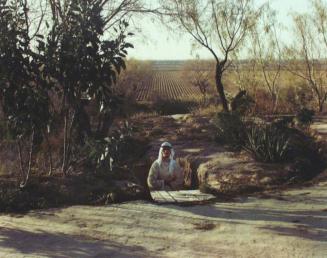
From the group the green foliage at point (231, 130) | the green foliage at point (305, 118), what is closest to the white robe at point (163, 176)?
the green foliage at point (231, 130)

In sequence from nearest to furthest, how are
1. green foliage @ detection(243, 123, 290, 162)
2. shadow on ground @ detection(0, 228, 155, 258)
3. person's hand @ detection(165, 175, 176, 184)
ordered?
shadow on ground @ detection(0, 228, 155, 258) → person's hand @ detection(165, 175, 176, 184) → green foliage @ detection(243, 123, 290, 162)

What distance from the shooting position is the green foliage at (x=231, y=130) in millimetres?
12805

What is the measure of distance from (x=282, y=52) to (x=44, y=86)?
68.2 ft

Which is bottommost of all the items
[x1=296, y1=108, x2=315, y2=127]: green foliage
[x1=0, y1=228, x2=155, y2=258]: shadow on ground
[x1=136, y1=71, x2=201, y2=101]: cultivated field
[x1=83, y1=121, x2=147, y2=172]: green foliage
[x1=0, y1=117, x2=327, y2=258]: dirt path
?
[x1=0, y1=228, x2=155, y2=258]: shadow on ground

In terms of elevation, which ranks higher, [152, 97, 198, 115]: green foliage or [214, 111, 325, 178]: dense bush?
[152, 97, 198, 115]: green foliage

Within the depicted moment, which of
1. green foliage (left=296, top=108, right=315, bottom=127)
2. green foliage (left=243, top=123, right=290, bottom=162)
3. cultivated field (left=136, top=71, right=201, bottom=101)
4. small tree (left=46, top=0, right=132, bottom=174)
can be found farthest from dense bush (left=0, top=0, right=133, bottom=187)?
cultivated field (left=136, top=71, right=201, bottom=101)

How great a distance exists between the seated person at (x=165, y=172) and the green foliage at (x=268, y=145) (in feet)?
6.75

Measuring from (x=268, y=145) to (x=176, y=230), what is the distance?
4647 mm

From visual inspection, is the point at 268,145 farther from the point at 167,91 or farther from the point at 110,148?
the point at 167,91

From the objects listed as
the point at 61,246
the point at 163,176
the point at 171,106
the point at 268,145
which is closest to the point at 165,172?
the point at 163,176

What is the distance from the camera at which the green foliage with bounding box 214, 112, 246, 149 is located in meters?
12.8

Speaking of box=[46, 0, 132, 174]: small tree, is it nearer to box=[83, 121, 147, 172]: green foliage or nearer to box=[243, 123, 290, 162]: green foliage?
box=[83, 121, 147, 172]: green foliage

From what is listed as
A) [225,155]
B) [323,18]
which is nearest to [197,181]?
[225,155]

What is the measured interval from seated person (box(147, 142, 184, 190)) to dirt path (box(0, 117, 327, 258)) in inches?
61.3
